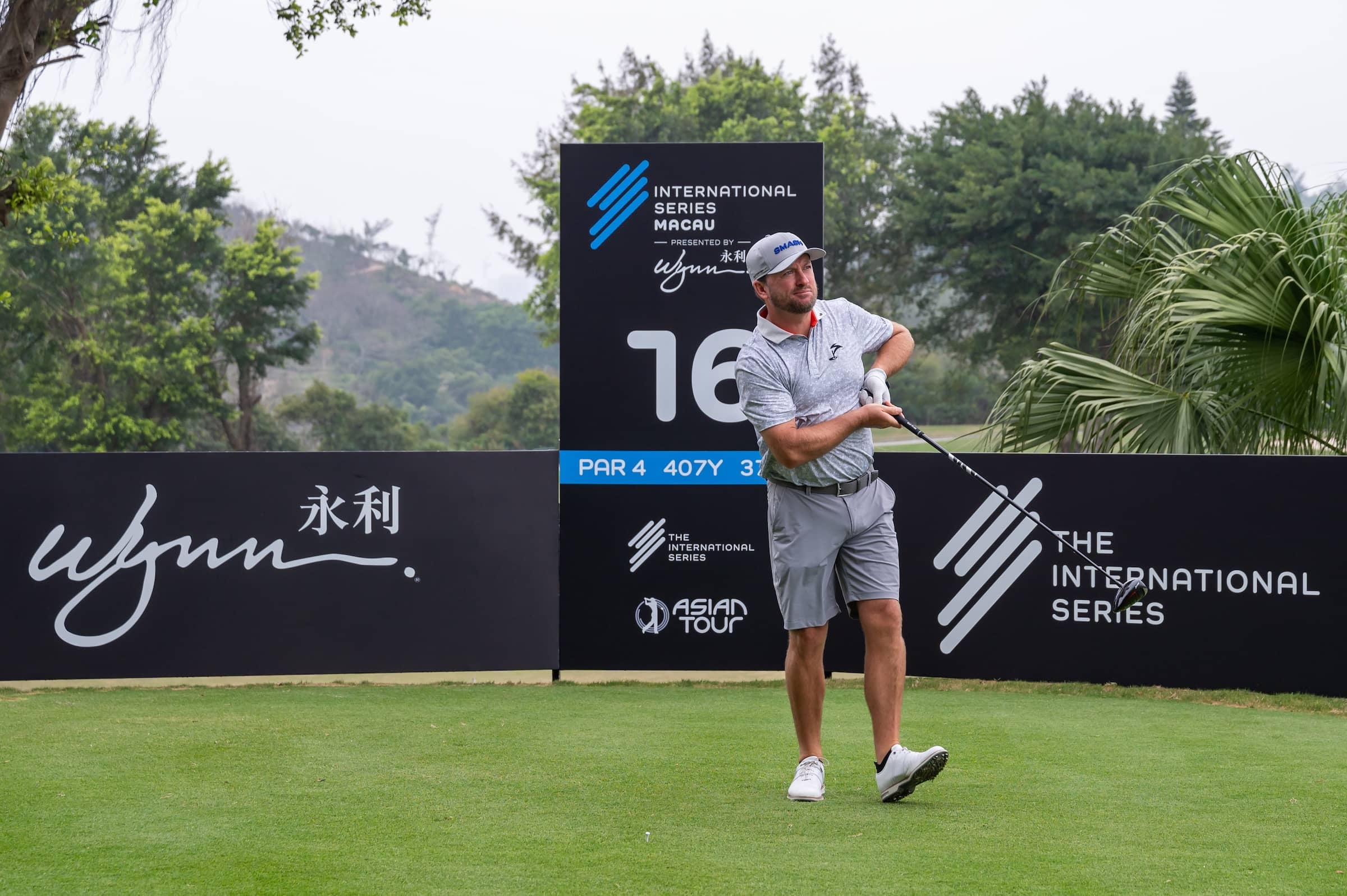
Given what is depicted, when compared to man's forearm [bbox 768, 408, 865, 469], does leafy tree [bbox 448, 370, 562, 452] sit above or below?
above

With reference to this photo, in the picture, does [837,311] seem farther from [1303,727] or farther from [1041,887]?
[1303,727]

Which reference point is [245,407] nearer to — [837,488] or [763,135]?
[763,135]

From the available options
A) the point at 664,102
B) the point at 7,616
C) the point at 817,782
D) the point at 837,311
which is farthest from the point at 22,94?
the point at 664,102

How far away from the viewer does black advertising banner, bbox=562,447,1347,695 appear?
7.34 meters

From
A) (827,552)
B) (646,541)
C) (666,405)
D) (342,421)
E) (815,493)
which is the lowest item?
(646,541)

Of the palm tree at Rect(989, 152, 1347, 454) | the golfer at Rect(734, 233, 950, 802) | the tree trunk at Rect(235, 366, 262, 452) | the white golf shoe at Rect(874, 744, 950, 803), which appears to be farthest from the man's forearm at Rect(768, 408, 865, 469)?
the tree trunk at Rect(235, 366, 262, 452)

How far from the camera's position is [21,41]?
9.19m

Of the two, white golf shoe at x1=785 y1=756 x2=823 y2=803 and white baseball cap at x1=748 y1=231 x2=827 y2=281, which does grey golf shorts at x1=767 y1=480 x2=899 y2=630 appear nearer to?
white golf shoe at x1=785 y1=756 x2=823 y2=803

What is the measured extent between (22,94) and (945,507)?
6747mm

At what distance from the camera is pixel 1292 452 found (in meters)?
8.75

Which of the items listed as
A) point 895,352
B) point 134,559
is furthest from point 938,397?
point 895,352

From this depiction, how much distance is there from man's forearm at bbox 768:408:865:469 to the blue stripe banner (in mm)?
3763

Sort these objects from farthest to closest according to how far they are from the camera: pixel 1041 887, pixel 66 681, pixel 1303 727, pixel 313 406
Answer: pixel 313 406 < pixel 66 681 < pixel 1303 727 < pixel 1041 887

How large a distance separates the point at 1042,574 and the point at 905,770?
3.68 meters
